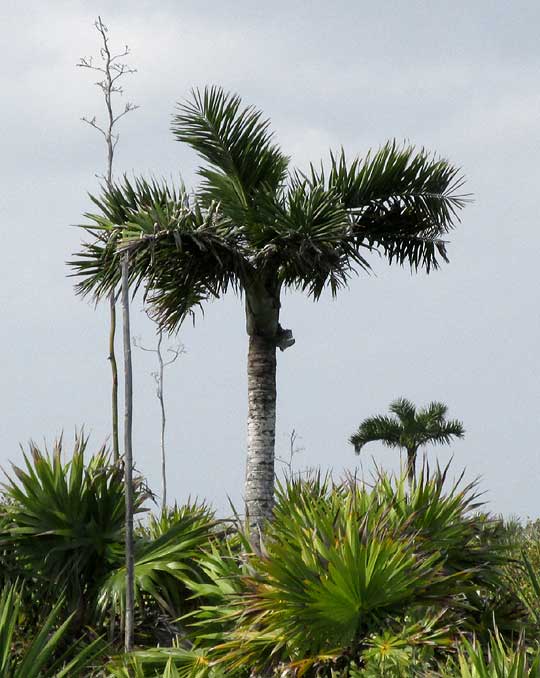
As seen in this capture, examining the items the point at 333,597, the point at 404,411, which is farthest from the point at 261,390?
the point at 404,411

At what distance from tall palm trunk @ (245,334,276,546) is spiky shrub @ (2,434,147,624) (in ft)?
12.8

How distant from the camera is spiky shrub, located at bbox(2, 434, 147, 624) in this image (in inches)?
354

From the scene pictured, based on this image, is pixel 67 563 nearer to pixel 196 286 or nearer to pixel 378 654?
pixel 378 654

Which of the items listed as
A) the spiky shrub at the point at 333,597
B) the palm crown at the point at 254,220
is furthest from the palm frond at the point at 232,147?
the spiky shrub at the point at 333,597

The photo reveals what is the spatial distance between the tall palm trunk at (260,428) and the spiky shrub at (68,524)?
391 cm

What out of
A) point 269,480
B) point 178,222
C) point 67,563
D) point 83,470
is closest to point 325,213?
point 178,222

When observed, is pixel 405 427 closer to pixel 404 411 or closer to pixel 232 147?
pixel 404 411

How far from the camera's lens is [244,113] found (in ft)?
47.7

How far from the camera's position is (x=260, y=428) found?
44.7 ft

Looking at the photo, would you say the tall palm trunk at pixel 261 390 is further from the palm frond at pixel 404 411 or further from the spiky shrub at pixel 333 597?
the palm frond at pixel 404 411

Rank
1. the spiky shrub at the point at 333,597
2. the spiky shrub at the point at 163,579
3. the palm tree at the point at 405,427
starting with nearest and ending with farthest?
the spiky shrub at the point at 333,597, the spiky shrub at the point at 163,579, the palm tree at the point at 405,427

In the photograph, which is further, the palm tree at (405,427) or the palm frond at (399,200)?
the palm tree at (405,427)

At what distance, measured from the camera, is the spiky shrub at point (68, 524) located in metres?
9.00

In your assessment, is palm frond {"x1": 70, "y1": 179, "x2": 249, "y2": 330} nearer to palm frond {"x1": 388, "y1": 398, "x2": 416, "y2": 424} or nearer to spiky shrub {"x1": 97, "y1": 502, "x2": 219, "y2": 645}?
spiky shrub {"x1": 97, "y1": 502, "x2": 219, "y2": 645}
